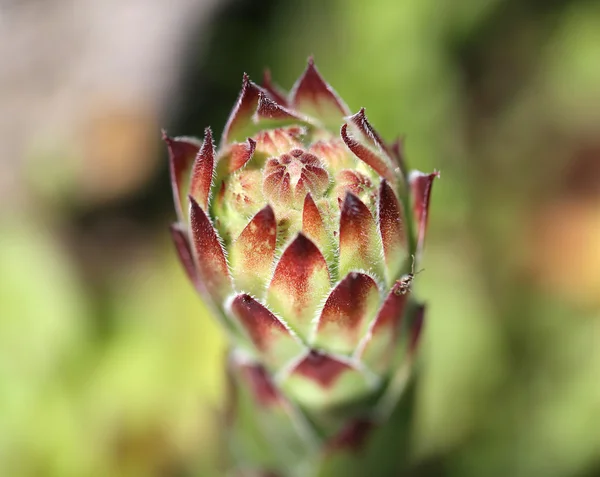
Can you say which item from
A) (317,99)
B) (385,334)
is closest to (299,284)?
(385,334)

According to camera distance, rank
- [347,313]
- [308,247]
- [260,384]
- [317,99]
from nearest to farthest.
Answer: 1. [308,247]
2. [347,313]
3. [317,99]
4. [260,384]

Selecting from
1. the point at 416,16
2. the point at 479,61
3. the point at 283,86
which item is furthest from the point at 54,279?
the point at 479,61

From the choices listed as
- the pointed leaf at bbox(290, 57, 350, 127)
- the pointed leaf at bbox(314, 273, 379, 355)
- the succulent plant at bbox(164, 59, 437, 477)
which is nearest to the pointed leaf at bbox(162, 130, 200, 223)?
the succulent plant at bbox(164, 59, 437, 477)

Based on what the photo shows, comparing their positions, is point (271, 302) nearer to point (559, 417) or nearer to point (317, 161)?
point (317, 161)

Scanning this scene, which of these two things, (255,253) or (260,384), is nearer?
(255,253)

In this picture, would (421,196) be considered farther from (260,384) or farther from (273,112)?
(260,384)

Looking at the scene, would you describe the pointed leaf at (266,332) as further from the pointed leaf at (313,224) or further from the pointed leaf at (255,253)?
the pointed leaf at (313,224)

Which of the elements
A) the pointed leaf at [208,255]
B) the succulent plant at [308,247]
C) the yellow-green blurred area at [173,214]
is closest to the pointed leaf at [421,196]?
the succulent plant at [308,247]

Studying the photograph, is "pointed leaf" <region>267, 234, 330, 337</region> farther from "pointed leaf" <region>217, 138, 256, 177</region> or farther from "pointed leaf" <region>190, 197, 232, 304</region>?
"pointed leaf" <region>217, 138, 256, 177</region>

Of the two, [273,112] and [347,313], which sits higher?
[273,112]
